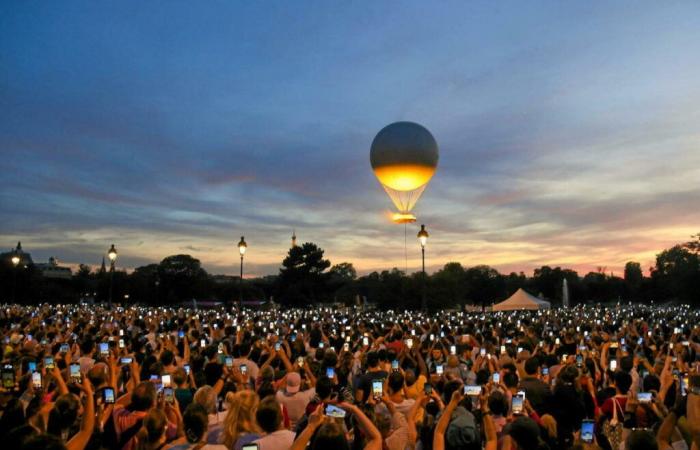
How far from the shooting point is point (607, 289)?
12331 cm

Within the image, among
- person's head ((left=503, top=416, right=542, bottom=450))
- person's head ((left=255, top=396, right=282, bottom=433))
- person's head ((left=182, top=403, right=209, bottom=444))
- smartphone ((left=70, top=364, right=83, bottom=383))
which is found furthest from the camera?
smartphone ((left=70, top=364, right=83, bottom=383))

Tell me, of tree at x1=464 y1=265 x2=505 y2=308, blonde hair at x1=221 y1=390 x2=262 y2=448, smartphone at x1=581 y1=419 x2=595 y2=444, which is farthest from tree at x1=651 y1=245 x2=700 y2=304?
blonde hair at x1=221 y1=390 x2=262 y2=448

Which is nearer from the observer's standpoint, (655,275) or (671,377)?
(671,377)

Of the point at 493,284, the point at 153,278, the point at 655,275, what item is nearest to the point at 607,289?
the point at 655,275

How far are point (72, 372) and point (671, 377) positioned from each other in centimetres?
894

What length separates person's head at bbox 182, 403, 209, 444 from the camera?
4602 millimetres

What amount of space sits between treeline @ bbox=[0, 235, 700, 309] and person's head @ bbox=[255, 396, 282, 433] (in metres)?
58.9

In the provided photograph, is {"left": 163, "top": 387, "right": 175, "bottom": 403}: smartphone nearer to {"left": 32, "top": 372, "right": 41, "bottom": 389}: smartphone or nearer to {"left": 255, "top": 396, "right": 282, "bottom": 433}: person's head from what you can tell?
{"left": 32, "top": 372, "right": 41, "bottom": 389}: smartphone

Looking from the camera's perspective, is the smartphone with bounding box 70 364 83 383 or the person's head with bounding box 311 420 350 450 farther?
the smartphone with bounding box 70 364 83 383

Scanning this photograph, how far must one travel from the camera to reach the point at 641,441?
402 centimetres

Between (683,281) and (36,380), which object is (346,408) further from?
(683,281)

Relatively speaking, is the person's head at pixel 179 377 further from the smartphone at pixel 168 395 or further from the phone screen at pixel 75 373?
→ the phone screen at pixel 75 373

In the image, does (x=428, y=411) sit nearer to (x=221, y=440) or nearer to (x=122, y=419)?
(x=221, y=440)

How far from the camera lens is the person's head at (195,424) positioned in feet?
15.1
